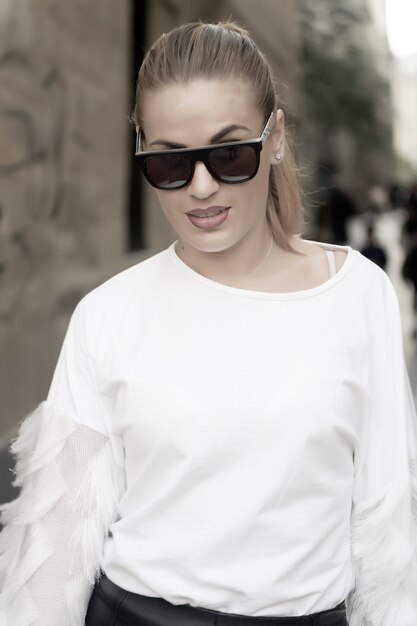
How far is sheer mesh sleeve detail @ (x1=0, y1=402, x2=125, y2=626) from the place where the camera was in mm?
1773

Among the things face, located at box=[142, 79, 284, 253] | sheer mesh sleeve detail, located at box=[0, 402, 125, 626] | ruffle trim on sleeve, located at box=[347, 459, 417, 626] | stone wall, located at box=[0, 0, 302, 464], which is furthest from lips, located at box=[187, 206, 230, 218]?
stone wall, located at box=[0, 0, 302, 464]

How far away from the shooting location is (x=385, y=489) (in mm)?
1754

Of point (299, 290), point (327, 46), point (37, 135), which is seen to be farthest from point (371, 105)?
point (299, 290)

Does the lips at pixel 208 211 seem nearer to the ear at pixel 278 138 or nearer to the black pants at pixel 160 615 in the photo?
the ear at pixel 278 138

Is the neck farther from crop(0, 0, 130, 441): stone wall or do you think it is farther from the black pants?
crop(0, 0, 130, 441): stone wall

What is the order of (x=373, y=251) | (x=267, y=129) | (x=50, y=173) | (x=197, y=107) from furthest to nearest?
(x=373, y=251) → (x=50, y=173) → (x=267, y=129) → (x=197, y=107)

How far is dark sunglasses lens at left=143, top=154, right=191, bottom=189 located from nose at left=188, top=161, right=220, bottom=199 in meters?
0.01

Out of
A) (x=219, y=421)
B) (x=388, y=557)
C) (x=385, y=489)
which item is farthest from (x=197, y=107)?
(x=388, y=557)

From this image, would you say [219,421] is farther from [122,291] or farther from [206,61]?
[206,61]

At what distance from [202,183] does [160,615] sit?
0.77m

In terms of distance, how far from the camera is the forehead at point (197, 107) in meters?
1.63

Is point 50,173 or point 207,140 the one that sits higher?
point 207,140

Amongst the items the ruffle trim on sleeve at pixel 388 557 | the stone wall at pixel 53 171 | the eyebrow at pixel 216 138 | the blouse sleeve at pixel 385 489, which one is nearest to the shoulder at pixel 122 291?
the eyebrow at pixel 216 138

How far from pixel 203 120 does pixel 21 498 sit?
81 cm
